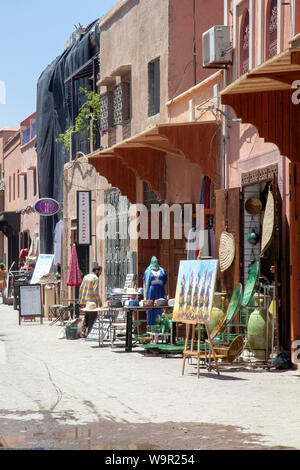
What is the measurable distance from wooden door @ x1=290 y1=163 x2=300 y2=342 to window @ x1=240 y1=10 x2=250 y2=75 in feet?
12.3

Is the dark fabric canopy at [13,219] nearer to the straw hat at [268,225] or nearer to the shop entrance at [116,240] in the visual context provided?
the shop entrance at [116,240]

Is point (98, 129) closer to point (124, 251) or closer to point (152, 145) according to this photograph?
point (124, 251)

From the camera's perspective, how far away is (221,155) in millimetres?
17828

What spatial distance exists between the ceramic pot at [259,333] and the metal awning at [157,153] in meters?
3.87

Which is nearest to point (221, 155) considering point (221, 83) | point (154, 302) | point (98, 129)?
point (221, 83)

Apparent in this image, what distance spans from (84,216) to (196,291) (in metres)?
13.7

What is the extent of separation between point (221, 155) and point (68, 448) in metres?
10.5

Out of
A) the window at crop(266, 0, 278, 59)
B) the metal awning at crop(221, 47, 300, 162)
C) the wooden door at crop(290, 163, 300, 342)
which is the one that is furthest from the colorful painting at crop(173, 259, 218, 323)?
the window at crop(266, 0, 278, 59)

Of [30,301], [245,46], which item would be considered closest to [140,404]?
[245,46]

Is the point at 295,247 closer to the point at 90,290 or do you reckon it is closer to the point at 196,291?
the point at 196,291

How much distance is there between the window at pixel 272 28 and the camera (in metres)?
15.5

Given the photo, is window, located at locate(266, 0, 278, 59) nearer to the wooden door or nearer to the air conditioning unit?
the air conditioning unit

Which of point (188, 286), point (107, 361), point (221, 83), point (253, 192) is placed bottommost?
point (107, 361)

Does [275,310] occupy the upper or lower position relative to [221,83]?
lower
